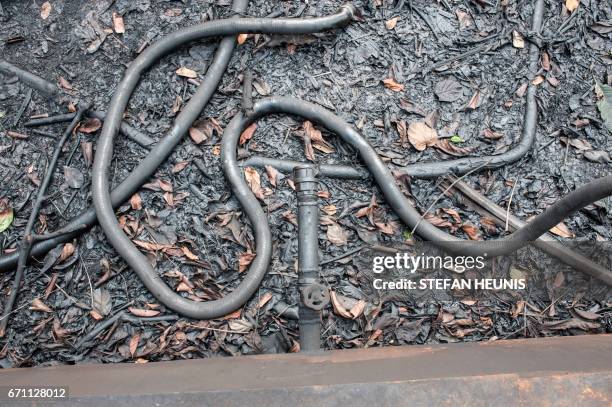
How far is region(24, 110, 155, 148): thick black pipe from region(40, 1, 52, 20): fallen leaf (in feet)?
1.99

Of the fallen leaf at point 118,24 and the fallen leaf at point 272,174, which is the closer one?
the fallen leaf at point 272,174

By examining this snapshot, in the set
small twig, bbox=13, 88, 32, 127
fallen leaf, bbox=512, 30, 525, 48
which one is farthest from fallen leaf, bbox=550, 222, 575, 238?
small twig, bbox=13, 88, 32, 127

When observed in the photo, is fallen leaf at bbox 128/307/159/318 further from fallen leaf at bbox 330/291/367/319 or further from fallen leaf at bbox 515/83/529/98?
fallen leaf at bbox 515/83/529/98

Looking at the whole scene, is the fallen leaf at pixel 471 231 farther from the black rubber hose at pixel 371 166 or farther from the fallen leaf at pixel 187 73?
the fallen leaf at pixel 187 73

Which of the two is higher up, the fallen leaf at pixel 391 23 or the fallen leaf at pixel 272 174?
the fallen leaf at pixel 391 23

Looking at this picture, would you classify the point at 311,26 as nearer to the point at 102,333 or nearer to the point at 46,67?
the point at 46,67

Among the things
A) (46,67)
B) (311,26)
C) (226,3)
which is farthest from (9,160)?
(311,26)

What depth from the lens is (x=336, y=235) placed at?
2.65 metres

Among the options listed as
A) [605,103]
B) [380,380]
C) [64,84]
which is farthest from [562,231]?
[64,84]

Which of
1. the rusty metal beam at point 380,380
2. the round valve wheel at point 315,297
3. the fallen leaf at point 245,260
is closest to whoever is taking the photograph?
the rusty metal beam at point 380,380

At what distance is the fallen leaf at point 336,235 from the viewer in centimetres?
265

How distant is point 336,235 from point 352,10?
122cm

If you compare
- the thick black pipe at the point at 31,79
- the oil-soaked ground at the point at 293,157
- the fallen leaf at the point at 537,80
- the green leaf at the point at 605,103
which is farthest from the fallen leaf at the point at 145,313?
the green leaf at the point at 605,103

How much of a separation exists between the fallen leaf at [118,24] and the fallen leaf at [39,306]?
147 centimetres
